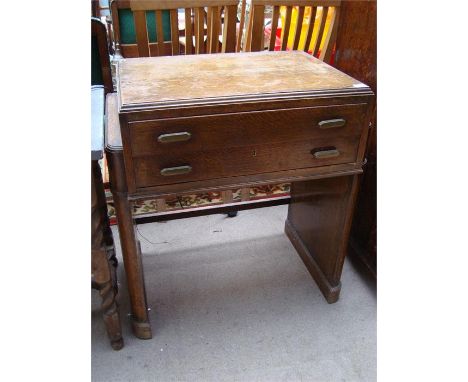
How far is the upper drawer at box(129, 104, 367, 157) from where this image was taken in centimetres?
99

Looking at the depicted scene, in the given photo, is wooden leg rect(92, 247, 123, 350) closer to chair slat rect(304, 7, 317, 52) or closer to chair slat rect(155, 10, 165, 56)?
chair slat rect(155, 10, 165, 56)

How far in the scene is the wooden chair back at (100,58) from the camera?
1326 mm

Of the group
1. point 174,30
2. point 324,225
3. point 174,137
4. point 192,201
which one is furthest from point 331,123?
point 192,201

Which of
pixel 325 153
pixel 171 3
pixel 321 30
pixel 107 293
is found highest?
pixel 171 3

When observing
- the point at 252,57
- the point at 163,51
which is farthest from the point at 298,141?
the point at 163,51

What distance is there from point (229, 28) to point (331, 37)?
434mm

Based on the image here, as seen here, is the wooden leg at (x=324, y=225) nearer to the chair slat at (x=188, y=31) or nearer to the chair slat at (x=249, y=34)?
the chair slat at (x=249, y=34)

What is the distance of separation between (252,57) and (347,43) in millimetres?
459

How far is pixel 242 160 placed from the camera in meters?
1.10

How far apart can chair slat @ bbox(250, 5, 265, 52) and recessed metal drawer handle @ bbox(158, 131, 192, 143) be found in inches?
36.3

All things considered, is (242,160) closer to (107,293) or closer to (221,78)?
(221,78)

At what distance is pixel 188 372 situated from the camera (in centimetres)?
131

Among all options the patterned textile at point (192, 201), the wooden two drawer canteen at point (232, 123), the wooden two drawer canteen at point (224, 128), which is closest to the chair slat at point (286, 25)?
the wooden two drawer canteen at point (224, 128)

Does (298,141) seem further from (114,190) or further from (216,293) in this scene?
(216,293)
